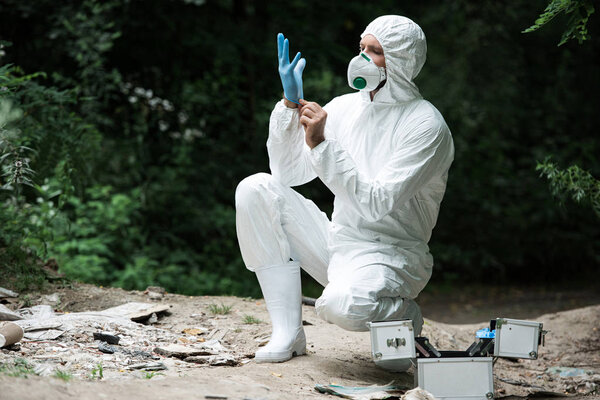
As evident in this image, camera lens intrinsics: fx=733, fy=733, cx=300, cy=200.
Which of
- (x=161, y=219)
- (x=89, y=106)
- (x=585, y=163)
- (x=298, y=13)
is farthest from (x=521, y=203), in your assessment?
(x=89, y=106)

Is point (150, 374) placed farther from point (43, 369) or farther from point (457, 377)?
point (457, 377)

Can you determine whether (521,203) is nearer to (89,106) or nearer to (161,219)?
(161,219)

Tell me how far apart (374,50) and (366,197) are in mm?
808

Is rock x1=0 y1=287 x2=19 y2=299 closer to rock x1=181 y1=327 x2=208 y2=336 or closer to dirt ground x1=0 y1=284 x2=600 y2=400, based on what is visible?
dirt ground x1=0 y1=284 x2=600 y2=400

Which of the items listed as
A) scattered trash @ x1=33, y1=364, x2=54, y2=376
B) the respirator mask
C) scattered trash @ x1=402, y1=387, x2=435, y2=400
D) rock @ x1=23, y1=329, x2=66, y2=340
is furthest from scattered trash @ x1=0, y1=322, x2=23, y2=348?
the respirator mask

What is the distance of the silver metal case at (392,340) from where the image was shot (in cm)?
312

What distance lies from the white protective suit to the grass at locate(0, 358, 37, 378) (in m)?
1.15

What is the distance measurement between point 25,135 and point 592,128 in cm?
670

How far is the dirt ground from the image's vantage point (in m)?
2.73

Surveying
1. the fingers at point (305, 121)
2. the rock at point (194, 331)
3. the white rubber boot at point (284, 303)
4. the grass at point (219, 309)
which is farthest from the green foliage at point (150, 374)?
the grass at point (219, 309)

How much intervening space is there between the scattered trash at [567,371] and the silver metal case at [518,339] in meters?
1.54

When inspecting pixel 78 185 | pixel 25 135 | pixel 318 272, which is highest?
pixel 25 135

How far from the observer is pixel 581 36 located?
3838 mm

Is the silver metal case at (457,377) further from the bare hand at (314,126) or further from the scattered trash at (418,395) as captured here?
the bare hand at (314,126)
